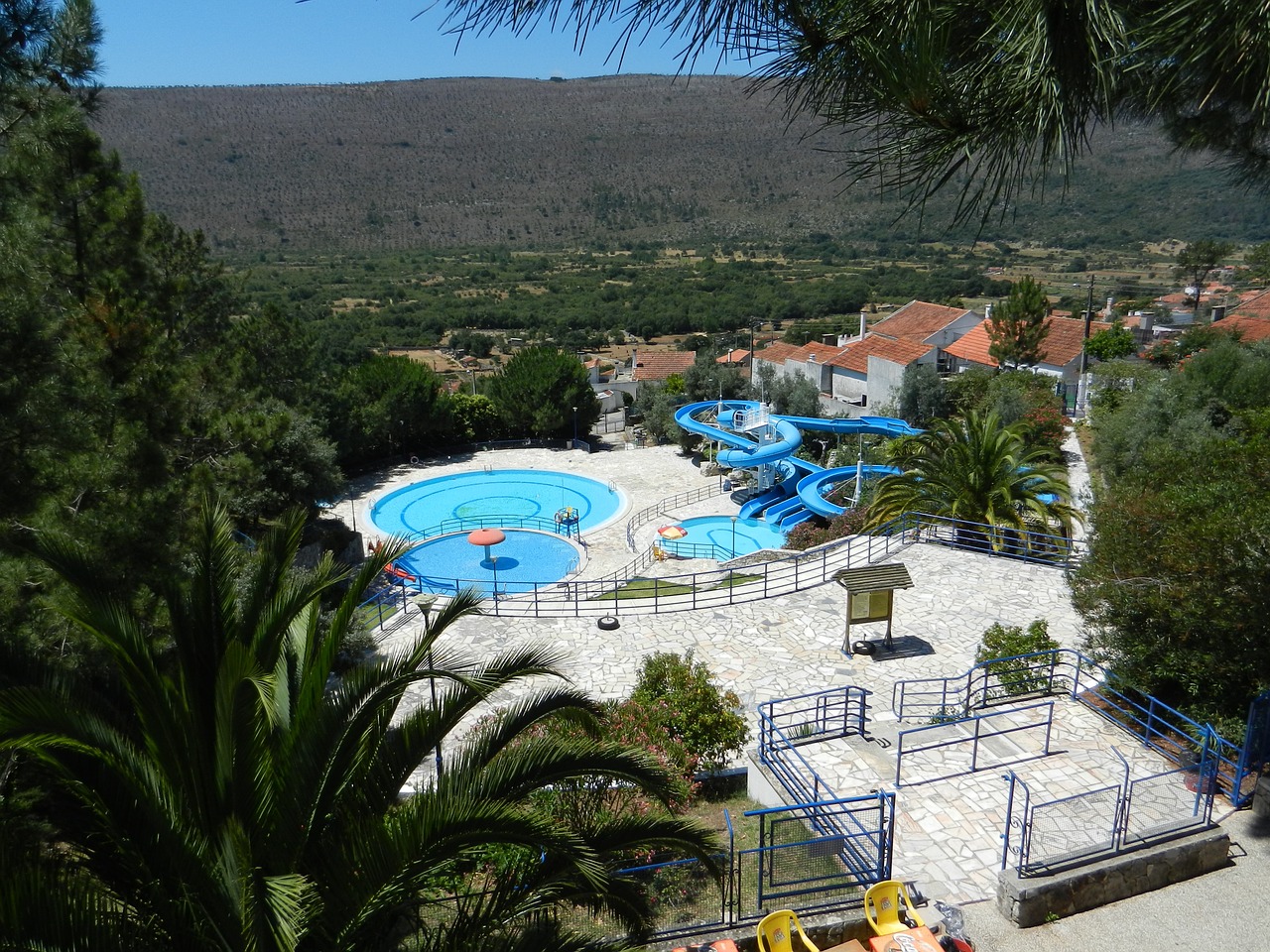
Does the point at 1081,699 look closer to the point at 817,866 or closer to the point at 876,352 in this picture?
the point at 817,866

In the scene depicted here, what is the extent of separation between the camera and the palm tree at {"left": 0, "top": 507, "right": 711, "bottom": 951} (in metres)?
4.06

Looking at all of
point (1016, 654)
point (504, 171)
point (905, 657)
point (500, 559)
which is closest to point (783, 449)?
point (500, 559)

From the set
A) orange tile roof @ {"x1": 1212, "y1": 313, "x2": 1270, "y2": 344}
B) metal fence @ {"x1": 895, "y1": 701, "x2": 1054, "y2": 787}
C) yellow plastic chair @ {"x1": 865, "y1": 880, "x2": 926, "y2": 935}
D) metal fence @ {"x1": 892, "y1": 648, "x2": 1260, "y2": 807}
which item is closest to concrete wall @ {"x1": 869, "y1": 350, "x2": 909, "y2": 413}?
orange tile roof @ {"x1": 1212, "y1": 313, "x2": 1270, "y2": 344}

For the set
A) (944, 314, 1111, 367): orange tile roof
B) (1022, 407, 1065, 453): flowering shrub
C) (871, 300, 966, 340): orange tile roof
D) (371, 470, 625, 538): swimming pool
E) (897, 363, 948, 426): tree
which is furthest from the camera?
(871, 300, 966, 340): orange tile roof

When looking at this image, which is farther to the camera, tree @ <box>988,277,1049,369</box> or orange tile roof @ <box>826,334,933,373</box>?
orange tile roof @ <box>826,334,933,373</box>

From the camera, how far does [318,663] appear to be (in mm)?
4996

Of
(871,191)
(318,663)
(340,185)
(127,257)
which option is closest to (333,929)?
(318,663)

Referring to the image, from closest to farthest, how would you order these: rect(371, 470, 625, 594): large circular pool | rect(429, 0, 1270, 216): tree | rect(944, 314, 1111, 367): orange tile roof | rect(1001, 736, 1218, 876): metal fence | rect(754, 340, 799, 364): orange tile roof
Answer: rect(429, 0, 1270, 216): tree < rect(1001, 736, 1218, 876): metal fence < rect(371, 470, 625, 594): large circular pool < rect(944, 314, 1111, 367): orange tile roof < rect(754, 340, 799, 364): orange tile roof

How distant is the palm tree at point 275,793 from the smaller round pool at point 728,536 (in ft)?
62.2

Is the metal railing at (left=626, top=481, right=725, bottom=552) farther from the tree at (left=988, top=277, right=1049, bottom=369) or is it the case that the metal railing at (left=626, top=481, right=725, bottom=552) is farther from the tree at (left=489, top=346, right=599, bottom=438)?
the tree at (left=988, top=277, right=1049, bottom=369)

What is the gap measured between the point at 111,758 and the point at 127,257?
11.1 metres

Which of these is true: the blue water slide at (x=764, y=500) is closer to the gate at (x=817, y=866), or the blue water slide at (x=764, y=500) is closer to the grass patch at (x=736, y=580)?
the grass patch at (x=736, y=580)

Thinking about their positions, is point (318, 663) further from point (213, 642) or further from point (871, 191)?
point (871, 191)

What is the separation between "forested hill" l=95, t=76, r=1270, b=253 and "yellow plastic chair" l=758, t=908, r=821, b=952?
5019 inches
